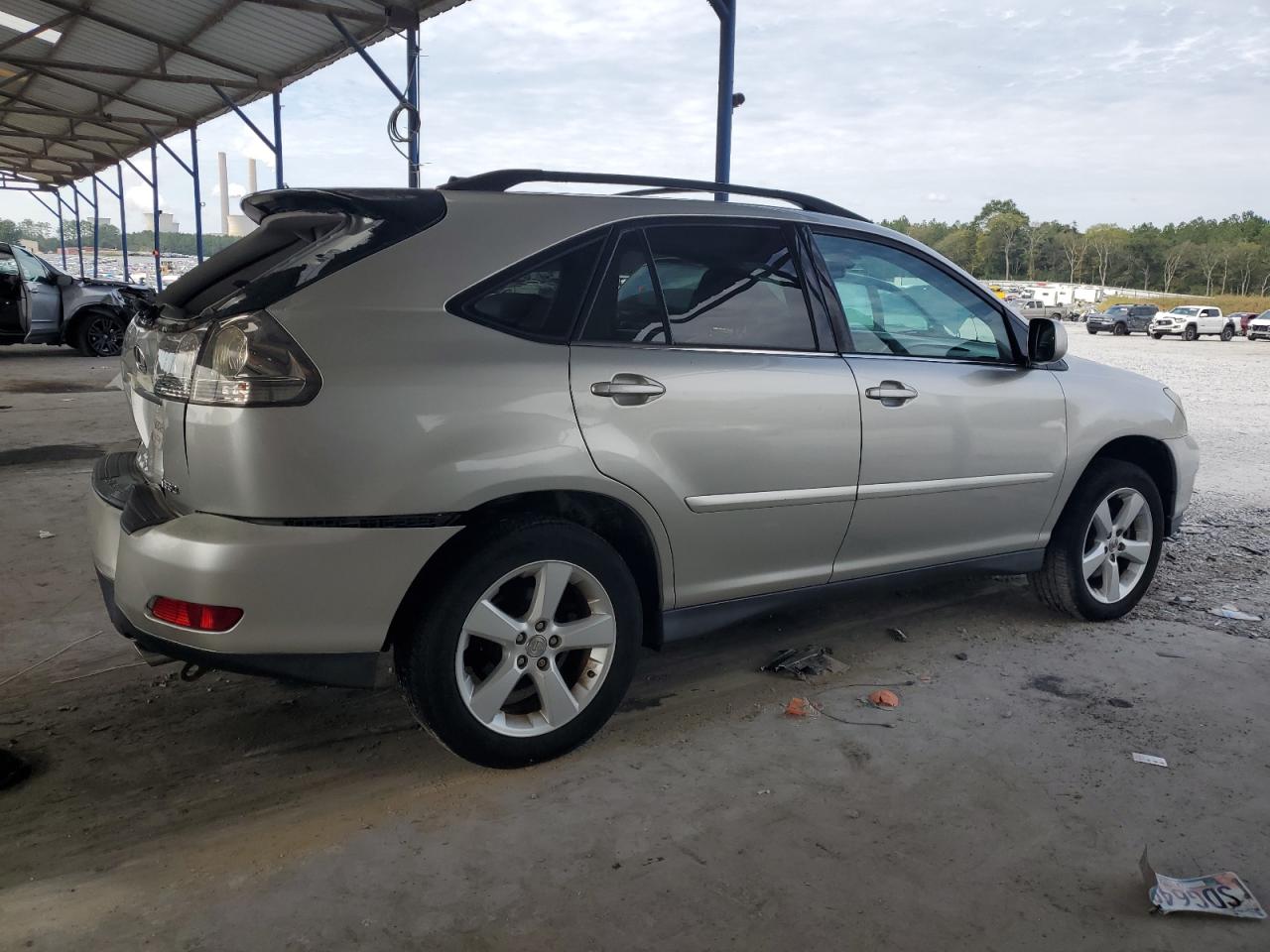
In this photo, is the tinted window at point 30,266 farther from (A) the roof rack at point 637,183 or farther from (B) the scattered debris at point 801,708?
(B) the scattered debris at point 801,708

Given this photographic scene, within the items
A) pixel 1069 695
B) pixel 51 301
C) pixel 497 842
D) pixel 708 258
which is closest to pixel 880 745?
pixel 1069 695

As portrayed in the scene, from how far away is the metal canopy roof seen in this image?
1321 cm

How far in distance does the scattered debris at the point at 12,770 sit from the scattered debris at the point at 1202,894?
2.98 m

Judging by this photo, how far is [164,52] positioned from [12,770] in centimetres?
1668

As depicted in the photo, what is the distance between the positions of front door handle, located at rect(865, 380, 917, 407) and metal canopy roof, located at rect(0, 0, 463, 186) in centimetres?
1013

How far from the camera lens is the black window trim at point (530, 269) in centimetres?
261

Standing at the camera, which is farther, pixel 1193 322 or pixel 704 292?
pixel 1193 322

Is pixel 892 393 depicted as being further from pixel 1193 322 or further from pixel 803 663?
pixel 1193 322

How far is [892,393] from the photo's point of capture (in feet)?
11.1

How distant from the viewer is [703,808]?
8.66 feet

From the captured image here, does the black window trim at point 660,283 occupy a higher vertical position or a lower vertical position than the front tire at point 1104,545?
higher

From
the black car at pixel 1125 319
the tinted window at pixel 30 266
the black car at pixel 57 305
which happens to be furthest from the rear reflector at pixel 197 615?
the black car at pixel 1125 319

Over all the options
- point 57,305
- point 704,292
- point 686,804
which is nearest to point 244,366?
point 704,292

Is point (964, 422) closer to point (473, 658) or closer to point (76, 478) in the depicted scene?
point (473, 658)
